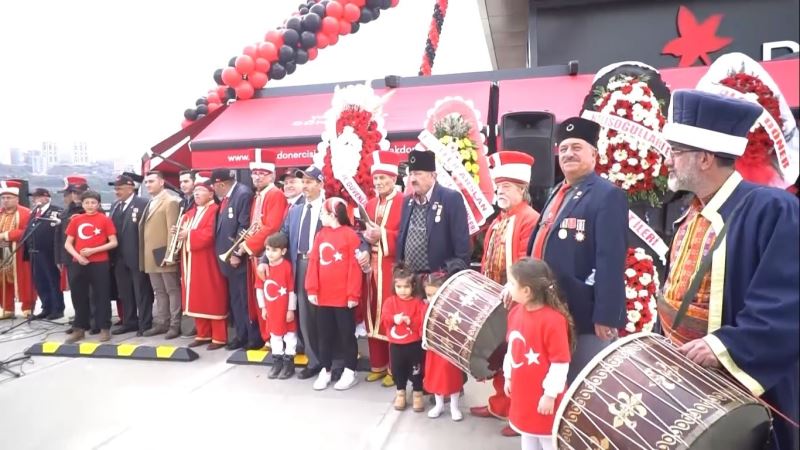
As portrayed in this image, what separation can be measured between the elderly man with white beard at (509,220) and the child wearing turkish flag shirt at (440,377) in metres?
0.31

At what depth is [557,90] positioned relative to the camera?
22.4 feet

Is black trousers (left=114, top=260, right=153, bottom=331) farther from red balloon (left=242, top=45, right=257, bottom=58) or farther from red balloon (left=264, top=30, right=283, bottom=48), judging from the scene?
red balloon (left=264, top=30, right=283, bottom=48)

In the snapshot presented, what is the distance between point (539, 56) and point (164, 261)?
6620mm

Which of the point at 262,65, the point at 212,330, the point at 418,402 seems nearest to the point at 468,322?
the point at 418,402

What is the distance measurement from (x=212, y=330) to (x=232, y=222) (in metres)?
1.26

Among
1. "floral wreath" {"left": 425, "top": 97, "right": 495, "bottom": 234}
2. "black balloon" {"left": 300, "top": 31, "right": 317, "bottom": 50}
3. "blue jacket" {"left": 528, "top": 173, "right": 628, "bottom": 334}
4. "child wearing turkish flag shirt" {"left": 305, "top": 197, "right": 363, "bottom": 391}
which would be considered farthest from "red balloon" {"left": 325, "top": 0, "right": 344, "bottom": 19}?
"blue jacket" {"left": 528, "top": 173, "right": 628, "bottom": 334}

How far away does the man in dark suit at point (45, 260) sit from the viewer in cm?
705

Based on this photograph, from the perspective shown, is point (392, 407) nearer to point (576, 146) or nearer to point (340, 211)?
point (340, 211)

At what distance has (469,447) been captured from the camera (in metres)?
3.18

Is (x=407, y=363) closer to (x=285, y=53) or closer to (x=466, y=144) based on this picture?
(x=466, y=144)

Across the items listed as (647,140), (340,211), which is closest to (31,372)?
(340,211)

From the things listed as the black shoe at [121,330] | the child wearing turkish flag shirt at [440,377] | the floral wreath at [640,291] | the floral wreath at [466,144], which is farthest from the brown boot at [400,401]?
the black shoe at [121,330]

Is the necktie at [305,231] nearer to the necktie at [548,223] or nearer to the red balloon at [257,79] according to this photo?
the necktie at [548,223]

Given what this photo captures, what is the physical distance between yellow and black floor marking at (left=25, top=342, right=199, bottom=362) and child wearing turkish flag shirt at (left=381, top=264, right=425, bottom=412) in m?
2.45
